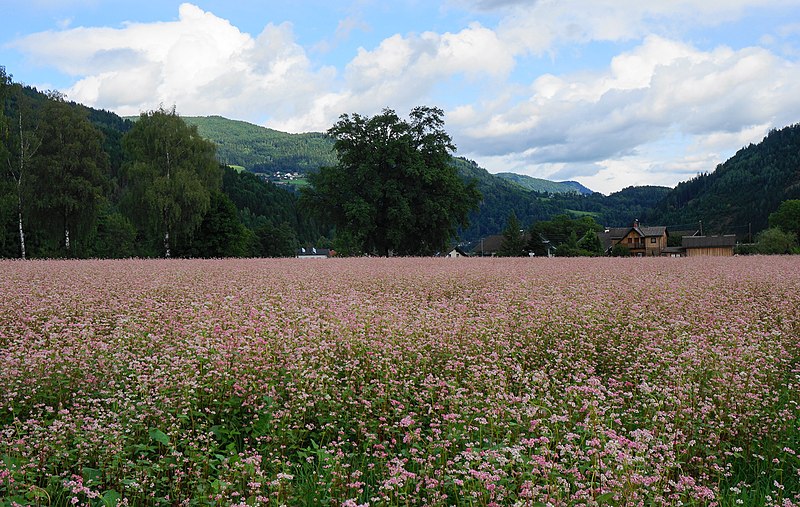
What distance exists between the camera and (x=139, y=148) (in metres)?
42.4

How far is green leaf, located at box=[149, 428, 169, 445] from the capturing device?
4305 millimetres

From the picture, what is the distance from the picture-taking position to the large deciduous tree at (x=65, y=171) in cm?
3744

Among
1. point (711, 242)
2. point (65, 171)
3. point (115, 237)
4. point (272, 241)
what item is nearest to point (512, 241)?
point (711, 242)

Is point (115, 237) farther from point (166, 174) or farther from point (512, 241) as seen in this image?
point (512, 241)

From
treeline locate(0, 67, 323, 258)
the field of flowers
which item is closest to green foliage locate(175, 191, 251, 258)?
treeline locate(0, 67, 323, 258)

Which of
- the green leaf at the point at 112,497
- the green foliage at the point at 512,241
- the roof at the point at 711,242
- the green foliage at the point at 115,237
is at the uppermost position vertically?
the green foliage at the point at 115,237

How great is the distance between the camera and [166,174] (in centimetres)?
4281

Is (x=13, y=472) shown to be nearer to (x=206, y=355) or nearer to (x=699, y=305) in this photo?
(x=206, y=355)

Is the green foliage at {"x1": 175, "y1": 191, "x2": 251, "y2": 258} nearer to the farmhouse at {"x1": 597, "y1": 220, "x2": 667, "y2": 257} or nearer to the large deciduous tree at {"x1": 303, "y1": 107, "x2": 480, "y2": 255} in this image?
the large deciduous tree at {"x1": 303, "y1": 107, "x2": 480, "y2": 255}

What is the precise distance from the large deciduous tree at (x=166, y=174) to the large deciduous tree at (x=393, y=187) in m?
8.50

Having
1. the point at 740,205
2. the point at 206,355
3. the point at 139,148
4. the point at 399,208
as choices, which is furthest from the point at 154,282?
the point at 740,205

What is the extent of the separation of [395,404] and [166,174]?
4182 centimetres

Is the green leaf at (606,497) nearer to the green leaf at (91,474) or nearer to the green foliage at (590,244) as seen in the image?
the green leaf at (91,474)

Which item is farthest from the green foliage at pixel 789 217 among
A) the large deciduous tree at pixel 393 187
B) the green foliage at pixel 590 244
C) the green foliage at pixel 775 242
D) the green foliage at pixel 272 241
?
the green foliage at pixel 272 241
